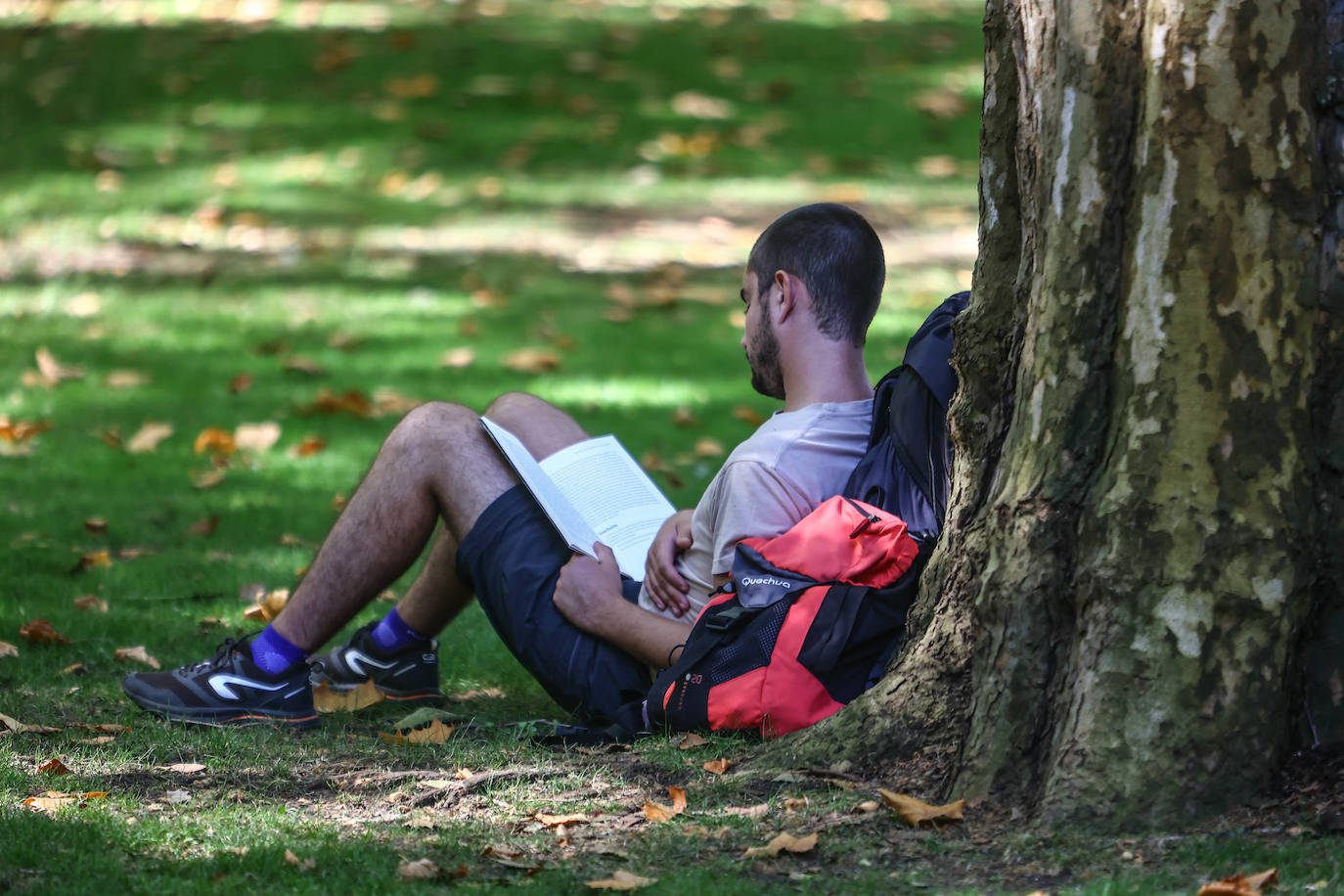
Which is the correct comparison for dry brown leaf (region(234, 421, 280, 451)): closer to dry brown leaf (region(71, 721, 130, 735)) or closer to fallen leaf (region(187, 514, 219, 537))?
fallen leaf (region(187, 514, 219, 537))

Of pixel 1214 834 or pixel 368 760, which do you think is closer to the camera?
pixel 1214 834

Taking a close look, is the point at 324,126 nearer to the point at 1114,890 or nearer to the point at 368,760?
the point at 368,760

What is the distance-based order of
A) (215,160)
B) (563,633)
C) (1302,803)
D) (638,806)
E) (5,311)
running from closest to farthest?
(1302,803)
(638,806)
(563,633)
(5,311)
(215,160)

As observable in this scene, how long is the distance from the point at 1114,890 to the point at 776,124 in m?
11.6

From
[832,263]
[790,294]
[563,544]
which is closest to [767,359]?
[790,294]

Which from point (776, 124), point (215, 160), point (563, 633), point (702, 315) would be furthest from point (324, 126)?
point (563, 633)

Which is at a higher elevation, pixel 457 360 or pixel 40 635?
pixel 457 360

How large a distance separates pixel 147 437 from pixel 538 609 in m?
3.58

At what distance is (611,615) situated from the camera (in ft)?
12.6

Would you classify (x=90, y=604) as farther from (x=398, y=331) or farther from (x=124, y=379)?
(x=398, y=331)

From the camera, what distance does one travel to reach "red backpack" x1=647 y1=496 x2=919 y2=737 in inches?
134

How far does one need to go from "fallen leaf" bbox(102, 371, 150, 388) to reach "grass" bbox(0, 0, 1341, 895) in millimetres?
26

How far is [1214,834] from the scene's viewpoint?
276 centimetres

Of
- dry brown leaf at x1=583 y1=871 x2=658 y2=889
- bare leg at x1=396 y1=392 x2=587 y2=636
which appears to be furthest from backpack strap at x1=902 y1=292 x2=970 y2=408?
dry brown leaf at x1=583 y1=871 x2=658 y2=889
